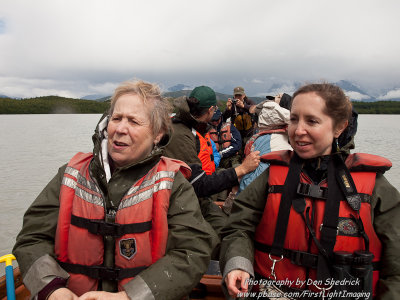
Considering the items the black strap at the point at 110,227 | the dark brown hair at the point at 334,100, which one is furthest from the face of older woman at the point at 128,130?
the dark brown hair at the point at 334,100

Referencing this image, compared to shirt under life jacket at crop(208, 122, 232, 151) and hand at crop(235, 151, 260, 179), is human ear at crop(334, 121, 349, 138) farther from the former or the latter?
shirt under life jacket at crop(208, 122, 232, 151)

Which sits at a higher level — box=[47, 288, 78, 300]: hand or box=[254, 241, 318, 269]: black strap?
box=[254, 241, 318, 269]: black strap

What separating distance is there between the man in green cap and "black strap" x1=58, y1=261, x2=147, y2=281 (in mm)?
1320

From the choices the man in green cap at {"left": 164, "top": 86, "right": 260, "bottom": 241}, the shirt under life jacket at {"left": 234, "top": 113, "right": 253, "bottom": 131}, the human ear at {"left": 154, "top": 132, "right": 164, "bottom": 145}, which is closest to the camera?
the human ear at {"left": 154, "top": 132, "right": 164, "bottom": 145}

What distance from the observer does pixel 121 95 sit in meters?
2.00

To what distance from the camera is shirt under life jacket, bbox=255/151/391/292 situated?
175 centimetres

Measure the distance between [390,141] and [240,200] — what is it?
23.8 metres

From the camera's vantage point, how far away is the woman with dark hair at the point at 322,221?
67.1 inches

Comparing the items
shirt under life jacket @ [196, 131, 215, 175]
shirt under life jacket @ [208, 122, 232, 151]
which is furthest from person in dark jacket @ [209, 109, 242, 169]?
shirt under life jacket @ [196, 131, 215, 175]

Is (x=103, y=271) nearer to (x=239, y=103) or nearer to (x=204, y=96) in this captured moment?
(x=204, y=96)

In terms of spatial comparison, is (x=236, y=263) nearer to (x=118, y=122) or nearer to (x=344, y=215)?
(x=344, y=215)

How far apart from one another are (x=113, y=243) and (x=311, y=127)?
1324 millimetres

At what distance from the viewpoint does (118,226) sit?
5.82 feet

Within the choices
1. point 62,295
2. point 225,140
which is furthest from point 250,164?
point 225,140
